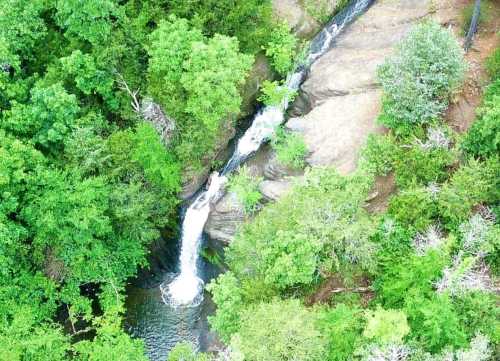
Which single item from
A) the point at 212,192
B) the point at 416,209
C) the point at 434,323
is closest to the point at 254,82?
the point at 212,192

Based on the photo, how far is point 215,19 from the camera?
29.4 meters

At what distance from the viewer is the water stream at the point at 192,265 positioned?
30859mm

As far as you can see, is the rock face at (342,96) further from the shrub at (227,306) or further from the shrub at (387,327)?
the shrub at (387,327)

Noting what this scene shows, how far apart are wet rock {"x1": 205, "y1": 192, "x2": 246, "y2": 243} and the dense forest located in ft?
2.94

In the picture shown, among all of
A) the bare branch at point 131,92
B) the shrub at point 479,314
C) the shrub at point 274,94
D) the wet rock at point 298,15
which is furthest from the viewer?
the wet rock at point 298,15

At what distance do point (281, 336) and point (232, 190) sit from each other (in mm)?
10375

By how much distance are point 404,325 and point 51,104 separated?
19.3 m

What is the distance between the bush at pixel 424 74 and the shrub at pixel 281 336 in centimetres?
1066

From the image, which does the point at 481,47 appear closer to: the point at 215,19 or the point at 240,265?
the point at 215,19

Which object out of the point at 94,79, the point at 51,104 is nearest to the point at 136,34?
the point at 94,79

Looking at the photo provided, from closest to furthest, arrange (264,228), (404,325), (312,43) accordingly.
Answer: (404,325), (264,228), (312,43)

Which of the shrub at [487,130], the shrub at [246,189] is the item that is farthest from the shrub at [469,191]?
Answer: the shrub at [246,189]

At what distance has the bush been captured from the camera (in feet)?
82.5

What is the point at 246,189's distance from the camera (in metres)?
29.3
